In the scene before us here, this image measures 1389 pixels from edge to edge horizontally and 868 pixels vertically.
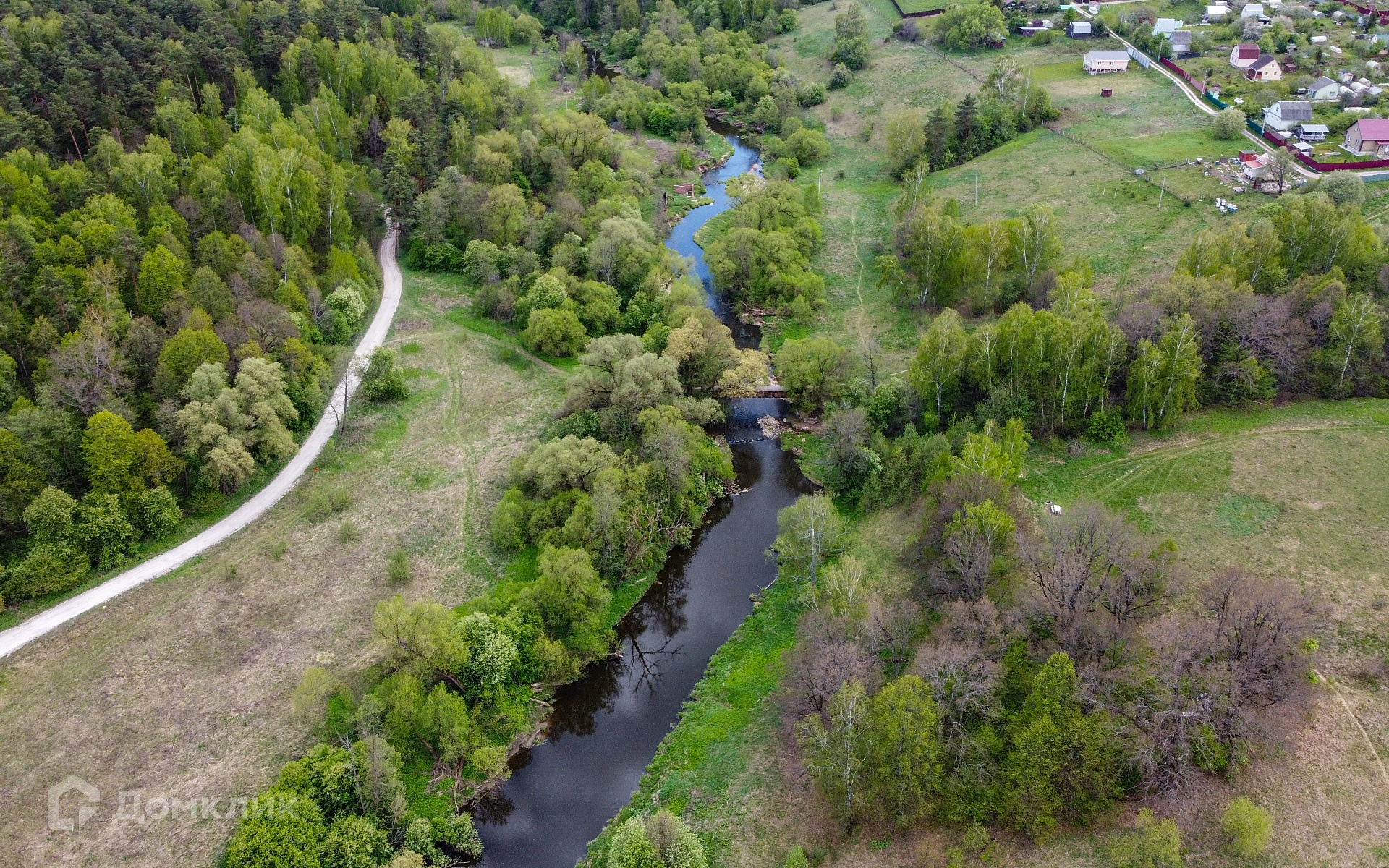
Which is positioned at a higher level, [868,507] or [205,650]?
[205,650]

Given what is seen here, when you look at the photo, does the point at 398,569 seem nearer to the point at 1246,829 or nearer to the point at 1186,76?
the point at 1246,829

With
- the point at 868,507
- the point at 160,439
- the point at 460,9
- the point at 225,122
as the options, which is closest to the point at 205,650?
the point at 160,439

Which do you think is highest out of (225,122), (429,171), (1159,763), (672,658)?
(225,122)

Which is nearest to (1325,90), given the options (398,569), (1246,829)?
(1246,829)

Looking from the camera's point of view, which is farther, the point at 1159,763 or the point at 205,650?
the point at 205,650

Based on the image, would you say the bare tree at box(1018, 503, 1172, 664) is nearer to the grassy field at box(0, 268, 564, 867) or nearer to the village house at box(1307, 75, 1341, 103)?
the grassy field at box(0, 268, 564, 867)

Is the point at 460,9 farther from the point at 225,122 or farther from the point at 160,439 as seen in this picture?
the point at 160,439
